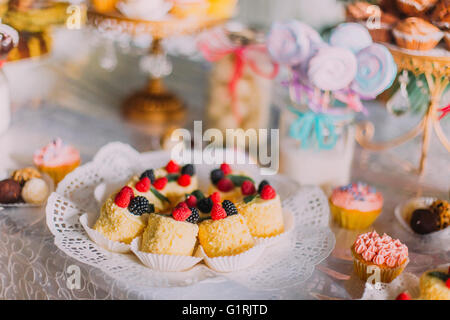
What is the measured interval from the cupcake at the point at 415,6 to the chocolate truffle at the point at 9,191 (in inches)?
42.9

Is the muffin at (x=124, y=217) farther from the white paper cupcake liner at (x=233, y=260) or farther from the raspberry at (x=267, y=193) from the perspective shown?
the raspberry at (x=267, y=193)

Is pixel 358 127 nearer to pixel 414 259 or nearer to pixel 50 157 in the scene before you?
pixel 414 259

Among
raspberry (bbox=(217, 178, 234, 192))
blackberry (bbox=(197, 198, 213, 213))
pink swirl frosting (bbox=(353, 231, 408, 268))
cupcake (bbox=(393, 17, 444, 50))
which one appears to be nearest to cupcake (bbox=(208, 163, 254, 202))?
raspberry (bbox=(217, 178, 234, 192))

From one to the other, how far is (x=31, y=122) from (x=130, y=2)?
22.2 inches

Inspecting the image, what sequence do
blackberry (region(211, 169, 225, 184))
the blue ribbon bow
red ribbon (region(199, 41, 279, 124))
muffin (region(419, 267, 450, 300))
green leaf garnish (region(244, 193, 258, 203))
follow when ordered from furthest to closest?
red ribbon (region(199, 41, 279, 124)) → the blue ribbon bow → blackberry (region(211, 169, 225, 184)) → green leaf garnish (region(244, 193, 258, 203)) → muffin (region(419, 267, 450, 300))

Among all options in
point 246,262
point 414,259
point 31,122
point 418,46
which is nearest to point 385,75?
point 418,46

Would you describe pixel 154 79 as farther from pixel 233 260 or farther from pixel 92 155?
pixel 233 260

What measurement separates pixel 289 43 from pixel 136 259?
66 cm

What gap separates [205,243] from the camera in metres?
1.13

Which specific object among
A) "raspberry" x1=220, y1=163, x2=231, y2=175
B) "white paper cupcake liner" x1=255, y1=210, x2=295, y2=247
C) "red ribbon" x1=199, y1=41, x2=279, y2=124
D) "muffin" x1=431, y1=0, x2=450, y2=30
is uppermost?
"muffin" x1=431, y1=0, x2=450, y2=30

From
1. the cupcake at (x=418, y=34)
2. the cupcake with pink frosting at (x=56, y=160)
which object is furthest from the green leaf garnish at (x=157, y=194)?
the cupcake at (x=418, y=34)

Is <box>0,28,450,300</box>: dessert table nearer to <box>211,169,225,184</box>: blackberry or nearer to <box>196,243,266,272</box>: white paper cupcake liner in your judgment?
<box>196,243,266,272</box>: white paper cupcake liner

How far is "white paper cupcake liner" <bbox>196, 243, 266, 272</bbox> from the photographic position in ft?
3.57

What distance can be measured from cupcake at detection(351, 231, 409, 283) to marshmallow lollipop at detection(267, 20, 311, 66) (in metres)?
0.49
